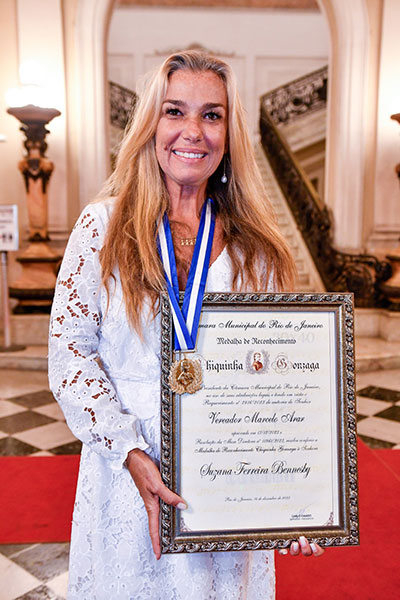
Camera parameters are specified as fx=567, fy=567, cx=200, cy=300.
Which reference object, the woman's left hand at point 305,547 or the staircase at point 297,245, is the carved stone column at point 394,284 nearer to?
the staircase at point 297,245

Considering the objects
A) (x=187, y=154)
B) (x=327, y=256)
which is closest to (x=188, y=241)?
(x=187, y=154)

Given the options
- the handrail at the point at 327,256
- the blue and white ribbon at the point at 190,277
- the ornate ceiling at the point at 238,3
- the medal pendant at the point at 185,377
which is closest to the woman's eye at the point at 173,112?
the blue and white ribbon at the point at 190,277

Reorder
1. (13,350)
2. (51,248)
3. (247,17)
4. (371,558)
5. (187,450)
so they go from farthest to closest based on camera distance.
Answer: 1. (247,17)
2. (51,248)
3. (13,350)
4. (371,558)
5. (187,450)

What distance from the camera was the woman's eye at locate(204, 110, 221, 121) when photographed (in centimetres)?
131

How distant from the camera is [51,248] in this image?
6.63 metres

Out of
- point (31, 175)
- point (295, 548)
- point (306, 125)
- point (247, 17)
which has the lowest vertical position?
point (295, 548)

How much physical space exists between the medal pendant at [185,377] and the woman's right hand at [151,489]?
176 mm

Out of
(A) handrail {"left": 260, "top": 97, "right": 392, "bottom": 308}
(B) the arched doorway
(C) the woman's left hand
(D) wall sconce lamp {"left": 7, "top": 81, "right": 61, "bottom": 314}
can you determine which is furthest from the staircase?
(C) the woman's left hand

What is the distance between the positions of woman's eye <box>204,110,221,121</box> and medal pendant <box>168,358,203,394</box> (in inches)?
22.7

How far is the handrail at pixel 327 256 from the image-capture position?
6812 mm

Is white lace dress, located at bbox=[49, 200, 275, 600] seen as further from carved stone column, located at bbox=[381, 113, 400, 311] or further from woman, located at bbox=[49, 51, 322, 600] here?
carved stone column, located at bbox=[381, 113, 400, 311]

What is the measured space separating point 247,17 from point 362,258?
1132cm

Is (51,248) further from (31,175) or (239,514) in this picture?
(239,514)

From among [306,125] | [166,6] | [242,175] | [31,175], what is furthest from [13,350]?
[166,6]
